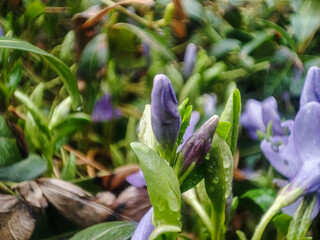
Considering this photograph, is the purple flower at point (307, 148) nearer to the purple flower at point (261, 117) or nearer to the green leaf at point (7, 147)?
the purple flower at point (261, 117)

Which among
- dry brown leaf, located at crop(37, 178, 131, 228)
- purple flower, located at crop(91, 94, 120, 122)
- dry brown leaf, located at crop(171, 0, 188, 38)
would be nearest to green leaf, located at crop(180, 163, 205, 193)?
dry brown leaf, located at crop(37, 178, 131, 228)

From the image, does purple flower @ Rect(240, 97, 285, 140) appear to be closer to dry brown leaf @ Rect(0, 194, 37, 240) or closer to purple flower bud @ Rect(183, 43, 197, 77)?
purple flower bud @ Rect(183, 43, 197, 77)

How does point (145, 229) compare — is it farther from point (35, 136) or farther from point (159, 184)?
point (35, 136)

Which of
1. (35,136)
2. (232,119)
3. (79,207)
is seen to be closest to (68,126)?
(35,136)

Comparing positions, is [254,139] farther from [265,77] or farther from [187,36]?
[187,36]

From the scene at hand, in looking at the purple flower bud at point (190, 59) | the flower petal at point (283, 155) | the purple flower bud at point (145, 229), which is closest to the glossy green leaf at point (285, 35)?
the purple flower bud at point (190, 59)

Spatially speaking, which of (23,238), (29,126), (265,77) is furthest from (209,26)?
(23,238)
